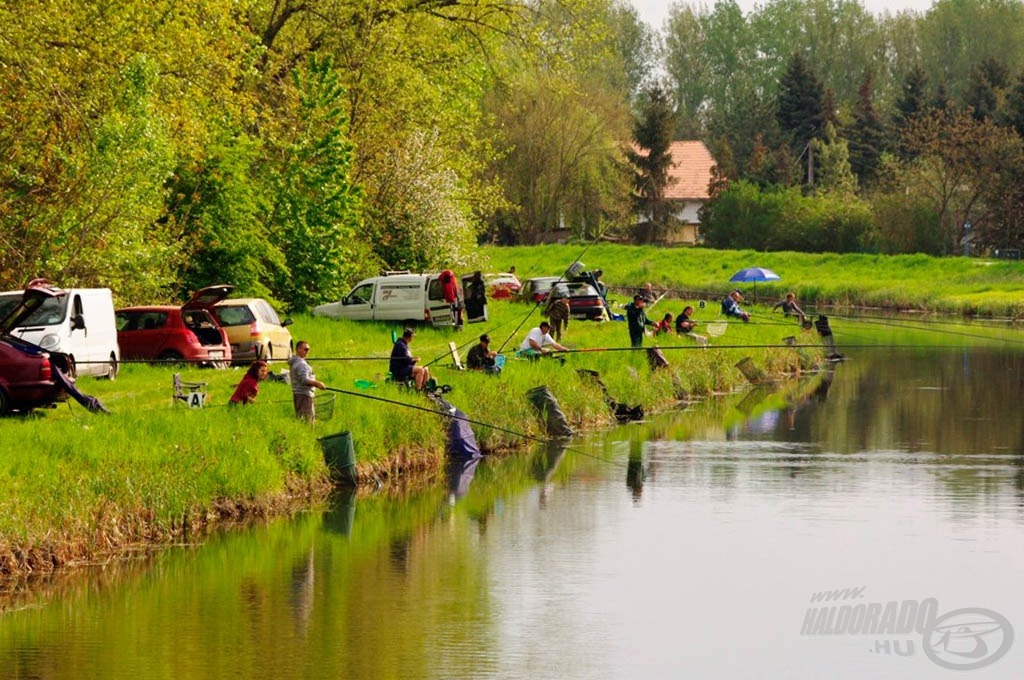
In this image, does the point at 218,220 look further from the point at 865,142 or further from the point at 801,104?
the point at 865,142

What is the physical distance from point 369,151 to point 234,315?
18.1m

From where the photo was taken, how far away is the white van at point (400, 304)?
49031 mm

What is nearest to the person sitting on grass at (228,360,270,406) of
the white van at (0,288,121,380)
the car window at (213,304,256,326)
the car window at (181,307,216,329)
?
the white van at (0,288,121,380)

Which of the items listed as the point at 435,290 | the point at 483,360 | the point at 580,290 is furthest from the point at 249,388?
the point at 580,290

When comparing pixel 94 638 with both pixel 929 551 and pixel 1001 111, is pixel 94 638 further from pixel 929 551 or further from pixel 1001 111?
pixel 1001 111

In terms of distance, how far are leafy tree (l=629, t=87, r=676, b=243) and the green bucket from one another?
76933 millimetres

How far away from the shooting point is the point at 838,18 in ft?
468

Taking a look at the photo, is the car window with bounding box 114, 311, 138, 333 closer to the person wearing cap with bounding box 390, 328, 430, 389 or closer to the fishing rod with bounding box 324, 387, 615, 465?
the person wearing cap with bounding box 390, 328, 430, 389

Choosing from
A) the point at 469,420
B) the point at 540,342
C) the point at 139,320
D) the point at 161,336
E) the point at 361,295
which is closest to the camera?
the point at 469,420

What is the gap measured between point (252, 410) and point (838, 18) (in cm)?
12186

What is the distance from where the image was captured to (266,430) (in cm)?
2647

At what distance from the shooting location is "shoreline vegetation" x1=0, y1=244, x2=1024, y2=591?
21.9 meters

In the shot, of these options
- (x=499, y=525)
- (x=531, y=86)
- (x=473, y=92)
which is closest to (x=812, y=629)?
(x=499, y=525)

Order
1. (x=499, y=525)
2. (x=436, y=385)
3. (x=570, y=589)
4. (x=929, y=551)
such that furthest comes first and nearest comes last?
(x=436, y=385)
(x=499, y=525)
(x=929, y=551)
(x=570, y=589)
